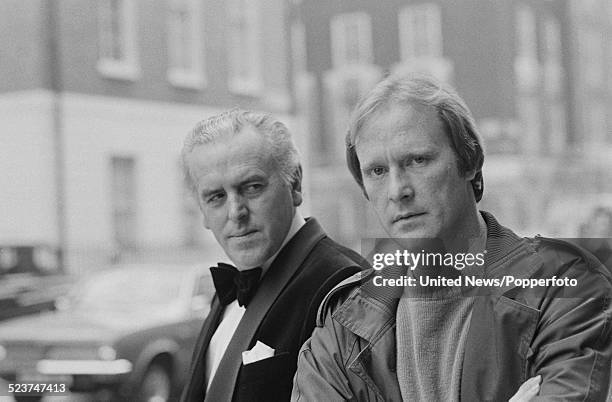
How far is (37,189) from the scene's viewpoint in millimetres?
2904

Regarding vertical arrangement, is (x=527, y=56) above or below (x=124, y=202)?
above

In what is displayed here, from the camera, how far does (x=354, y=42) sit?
2582 mm

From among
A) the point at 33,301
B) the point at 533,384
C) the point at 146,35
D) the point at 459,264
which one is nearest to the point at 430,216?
the point at 459,264

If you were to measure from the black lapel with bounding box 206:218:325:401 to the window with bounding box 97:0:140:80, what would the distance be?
81cm

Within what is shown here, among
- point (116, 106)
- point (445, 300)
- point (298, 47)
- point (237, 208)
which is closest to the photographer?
point (445, 300)

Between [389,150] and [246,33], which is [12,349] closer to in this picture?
[246,33]

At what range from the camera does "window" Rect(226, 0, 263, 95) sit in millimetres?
2855

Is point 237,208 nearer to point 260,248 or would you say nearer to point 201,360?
point 260,248

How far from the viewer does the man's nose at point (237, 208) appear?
7.84ft

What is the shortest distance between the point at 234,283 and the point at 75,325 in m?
0.74

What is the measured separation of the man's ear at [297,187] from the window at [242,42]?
1.52ft

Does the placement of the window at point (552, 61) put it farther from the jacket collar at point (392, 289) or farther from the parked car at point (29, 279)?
the parked car at point (29, 279)

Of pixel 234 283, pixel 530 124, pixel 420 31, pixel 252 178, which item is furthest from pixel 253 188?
pixel 530 124

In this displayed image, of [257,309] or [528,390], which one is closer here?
[528,390]
